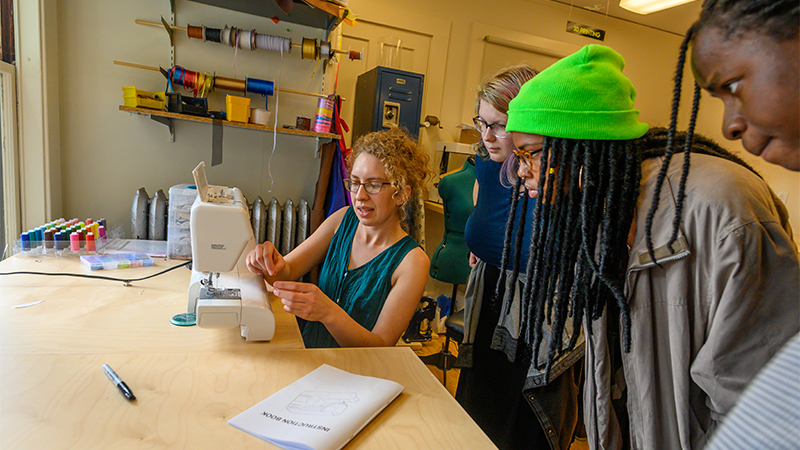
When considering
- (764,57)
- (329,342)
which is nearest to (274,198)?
(329,342)

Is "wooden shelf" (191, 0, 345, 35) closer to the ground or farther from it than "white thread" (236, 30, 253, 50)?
farther from it

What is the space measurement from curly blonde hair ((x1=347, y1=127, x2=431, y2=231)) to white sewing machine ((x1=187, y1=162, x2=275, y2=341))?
1.85 feet

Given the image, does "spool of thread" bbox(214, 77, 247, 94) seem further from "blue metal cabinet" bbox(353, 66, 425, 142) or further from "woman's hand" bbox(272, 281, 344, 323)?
"woman's hand" bbox(272, 281, 344, 323)

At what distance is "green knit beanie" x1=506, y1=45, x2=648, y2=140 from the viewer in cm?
78

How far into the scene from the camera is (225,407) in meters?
0.79

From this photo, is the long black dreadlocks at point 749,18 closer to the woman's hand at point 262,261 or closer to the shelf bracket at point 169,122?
the woman's hand at point 262,261

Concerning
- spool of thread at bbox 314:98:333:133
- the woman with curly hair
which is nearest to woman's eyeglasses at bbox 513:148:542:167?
the woman with curly hair

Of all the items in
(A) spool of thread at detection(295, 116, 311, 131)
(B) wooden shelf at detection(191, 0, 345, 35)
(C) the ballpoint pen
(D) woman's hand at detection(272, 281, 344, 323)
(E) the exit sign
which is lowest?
(C) the ballpoint pen

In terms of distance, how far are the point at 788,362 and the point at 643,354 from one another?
0.60 meters

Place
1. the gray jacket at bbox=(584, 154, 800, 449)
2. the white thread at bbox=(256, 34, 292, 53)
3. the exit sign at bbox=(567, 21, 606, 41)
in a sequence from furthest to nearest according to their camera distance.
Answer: the exit sign at bbox=(567, 21, 606, 41) < the white thread at bbox=(256, 34, 292, 53) < the gray jacket at bbox=(584, 154, 800, 449)

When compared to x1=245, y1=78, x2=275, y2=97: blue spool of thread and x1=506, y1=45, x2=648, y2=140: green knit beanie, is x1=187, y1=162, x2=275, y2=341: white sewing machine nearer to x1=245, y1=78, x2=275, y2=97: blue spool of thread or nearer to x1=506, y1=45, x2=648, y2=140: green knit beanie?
x1=506, y1=45, x2=648, y2=140: green knit beanie

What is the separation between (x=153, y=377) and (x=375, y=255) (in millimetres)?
804

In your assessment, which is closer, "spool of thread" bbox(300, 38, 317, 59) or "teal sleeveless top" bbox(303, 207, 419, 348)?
"teal sleeveless top" bbox(303, 207, 419, 348)

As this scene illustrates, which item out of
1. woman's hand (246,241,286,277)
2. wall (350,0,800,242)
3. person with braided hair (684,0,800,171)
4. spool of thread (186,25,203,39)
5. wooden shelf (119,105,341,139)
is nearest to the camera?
person with braided hair (684,0,800,171)
